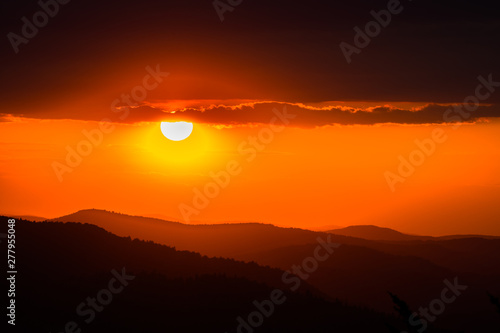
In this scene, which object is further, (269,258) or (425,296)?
(269,258)

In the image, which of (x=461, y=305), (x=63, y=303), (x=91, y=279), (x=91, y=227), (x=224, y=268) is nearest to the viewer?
(x=63, y=303)

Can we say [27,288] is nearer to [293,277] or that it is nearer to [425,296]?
[293,277]

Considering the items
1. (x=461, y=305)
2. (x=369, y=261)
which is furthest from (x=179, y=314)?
(x=369, y=261)

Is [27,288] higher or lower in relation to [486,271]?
lower

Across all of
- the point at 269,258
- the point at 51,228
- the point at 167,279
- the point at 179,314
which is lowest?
the point at 179,314

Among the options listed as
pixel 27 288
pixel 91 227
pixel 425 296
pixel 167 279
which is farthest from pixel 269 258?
pixel 27 288

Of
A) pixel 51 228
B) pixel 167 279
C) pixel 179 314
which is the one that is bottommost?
pixel 179 314

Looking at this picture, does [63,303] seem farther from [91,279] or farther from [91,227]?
[91,227]

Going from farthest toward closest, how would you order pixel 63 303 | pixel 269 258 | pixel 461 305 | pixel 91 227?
1. pixel 269 258
2. pixel 461 305
3. pixel 91 227
4. pixel 63 303

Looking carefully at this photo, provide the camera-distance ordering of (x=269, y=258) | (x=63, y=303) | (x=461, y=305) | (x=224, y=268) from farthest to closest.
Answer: (x=269, y=258) < (x=461, y=305) < (x=224, y=268) < (x=63, y=303)
